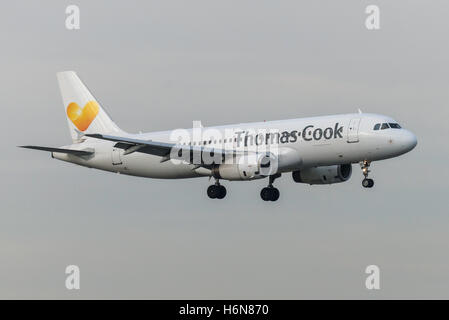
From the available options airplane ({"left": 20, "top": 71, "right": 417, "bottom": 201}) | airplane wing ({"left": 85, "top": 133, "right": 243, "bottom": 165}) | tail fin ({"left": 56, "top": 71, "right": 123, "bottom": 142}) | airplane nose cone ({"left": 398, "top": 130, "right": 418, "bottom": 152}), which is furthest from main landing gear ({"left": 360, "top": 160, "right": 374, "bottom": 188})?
tail fin ({"left": 56, "top": 71, "right": 123, "bottom": 142})

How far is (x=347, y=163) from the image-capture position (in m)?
80.8

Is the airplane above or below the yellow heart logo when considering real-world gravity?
below

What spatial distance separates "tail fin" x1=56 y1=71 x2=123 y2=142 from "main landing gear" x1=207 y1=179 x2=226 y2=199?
11326mm

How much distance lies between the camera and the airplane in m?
79.6

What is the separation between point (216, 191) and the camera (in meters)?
85.9

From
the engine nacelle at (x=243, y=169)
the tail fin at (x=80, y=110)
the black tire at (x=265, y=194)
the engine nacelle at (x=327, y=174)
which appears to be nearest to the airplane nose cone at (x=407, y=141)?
the engine nacelle at (x=327, y=174)

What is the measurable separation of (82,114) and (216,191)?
15357 mm

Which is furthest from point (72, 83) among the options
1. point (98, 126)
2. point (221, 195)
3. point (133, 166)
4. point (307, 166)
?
point (307, 166)

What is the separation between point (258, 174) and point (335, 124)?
5961mm

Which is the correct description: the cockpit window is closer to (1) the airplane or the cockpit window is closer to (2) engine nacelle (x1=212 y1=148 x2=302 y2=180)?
(1) the airplane

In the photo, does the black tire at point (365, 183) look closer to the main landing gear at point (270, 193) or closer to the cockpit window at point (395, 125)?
the cockpit window at point (395, 125)

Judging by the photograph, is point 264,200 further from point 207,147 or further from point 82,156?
point 82,156

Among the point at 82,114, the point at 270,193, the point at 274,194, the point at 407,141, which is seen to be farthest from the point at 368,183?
the point at 82,114

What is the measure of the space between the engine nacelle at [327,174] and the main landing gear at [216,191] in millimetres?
5772
